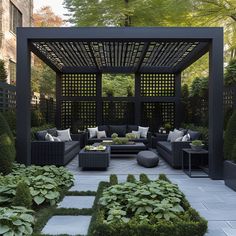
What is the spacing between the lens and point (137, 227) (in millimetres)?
4035

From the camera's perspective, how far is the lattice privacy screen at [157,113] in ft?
54.2

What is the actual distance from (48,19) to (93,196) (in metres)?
22.6

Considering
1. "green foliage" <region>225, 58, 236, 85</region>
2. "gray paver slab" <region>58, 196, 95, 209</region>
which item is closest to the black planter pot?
"gray paver slab" <region>58, 196, 95, 209</region>

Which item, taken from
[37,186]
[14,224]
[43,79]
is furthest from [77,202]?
[43,79]

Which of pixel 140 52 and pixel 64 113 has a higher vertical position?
pixel 140 52

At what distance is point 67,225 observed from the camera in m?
4.68

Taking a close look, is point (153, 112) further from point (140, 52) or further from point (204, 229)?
point (204, 229)

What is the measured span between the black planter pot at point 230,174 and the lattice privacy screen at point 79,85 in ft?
31.2

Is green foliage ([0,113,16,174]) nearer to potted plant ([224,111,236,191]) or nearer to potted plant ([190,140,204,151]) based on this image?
potted plant ([190,140,204,151])

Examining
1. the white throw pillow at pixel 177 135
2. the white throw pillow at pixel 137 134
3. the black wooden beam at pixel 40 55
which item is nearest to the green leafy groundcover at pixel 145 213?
the black wooden beam at pixel 40 55

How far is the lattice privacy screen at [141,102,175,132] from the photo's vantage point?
1652cm

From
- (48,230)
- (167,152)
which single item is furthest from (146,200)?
(167,152)

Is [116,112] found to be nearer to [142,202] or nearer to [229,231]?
[142,202]

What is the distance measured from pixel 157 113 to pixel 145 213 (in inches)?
477
